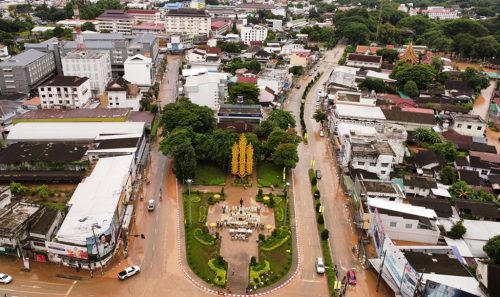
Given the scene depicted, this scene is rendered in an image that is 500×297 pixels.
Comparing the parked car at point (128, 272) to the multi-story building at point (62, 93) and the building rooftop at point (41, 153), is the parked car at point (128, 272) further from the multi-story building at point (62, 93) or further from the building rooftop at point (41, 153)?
the multi-story building at point (62, 93)

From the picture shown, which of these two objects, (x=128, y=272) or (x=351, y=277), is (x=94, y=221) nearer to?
(x=128, y=272)

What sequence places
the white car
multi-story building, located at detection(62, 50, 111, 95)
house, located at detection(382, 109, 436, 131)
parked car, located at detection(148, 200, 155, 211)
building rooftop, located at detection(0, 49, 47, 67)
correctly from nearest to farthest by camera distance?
1. the white car
2. parked car, located at detection(148, 200, 155, 211)
3. house, located at detection(382, 109, 436, 131)
4. building rooftop, located at detection(0, 49, 47, 67)
5. multi-story building, located at detection(62, 50, 111, 95)

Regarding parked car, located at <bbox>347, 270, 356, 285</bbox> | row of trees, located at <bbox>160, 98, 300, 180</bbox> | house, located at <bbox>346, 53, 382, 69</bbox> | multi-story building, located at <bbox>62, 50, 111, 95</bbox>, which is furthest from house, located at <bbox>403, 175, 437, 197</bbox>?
house, located at <bbox>346, 53, 382, 69</bbox>

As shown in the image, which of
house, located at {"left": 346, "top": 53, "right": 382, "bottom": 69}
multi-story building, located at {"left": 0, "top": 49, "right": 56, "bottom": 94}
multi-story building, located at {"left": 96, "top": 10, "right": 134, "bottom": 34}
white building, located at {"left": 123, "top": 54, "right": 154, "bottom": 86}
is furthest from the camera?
multi-story building, located at {"left": 96, "top": 10, "right": 134, "bottom": 34}

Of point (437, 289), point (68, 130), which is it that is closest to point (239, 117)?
point (68, 130)

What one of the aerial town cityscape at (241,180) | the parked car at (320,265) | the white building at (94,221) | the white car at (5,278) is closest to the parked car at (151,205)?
the aerial town cityscape at (241,180)

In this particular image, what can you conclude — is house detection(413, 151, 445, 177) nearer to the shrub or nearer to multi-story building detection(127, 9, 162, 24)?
the shrub
